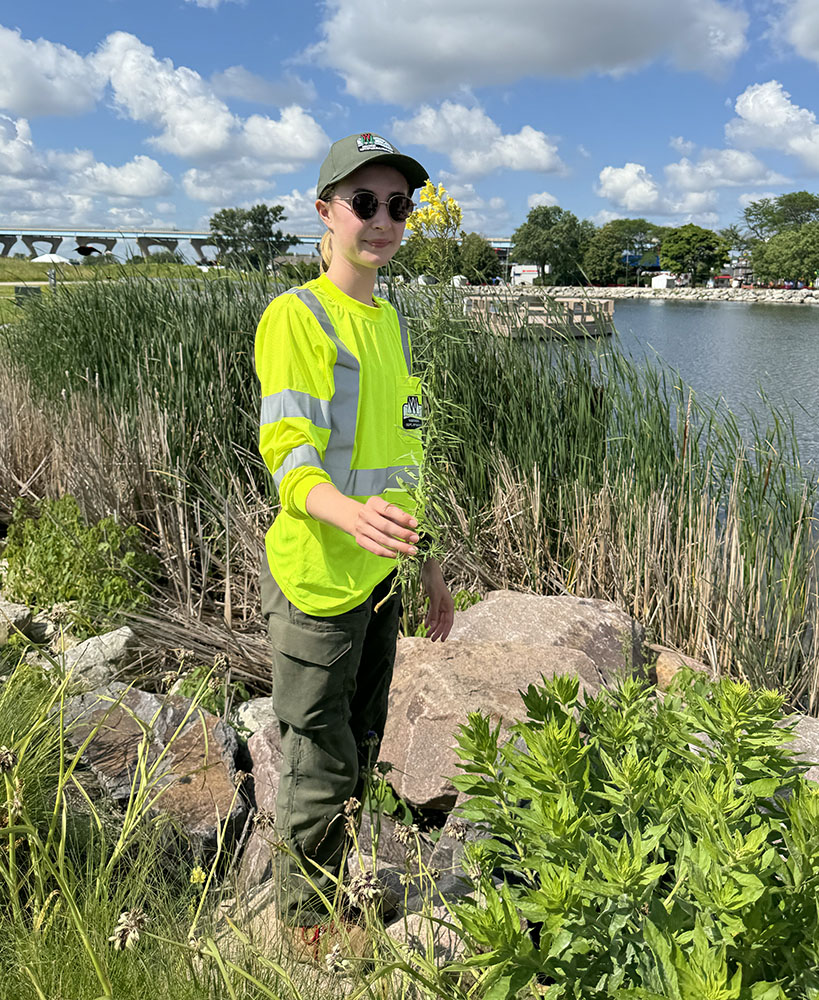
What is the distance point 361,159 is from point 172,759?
1.86m

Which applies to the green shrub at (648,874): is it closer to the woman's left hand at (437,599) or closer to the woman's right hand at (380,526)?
the woman's right hand at (380,526)

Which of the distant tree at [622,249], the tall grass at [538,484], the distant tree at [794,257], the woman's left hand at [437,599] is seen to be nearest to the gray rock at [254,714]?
the tall grass at [538,484]

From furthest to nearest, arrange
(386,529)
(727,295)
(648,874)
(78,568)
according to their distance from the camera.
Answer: (727,295) → (78,568) → (386,529) → (648,874)

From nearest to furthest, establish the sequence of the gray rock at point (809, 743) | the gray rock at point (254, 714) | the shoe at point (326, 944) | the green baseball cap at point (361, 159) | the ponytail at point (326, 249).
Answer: the shoe at point (326, 944), the green baseball cap at point (361, 159), the ponytail at point (326, 249), the gray rock at point (809, 743), the gray rock at point (254, 714)

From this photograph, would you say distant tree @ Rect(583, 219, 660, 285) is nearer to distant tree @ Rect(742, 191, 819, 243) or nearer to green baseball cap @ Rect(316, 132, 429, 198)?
distant tree @ Rect(742, 191, 819, 243)

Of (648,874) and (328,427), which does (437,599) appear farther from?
(648,874)

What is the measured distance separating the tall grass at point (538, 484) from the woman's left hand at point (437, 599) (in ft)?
4.09

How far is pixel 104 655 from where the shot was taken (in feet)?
10.3

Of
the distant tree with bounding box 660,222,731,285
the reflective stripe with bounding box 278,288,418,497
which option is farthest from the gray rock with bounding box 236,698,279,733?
the distant tree with bounding box 660,222,731,285

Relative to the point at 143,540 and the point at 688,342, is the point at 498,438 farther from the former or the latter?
the point at 688,342

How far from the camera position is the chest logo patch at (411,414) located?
1639mm

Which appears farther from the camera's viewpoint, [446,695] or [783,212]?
[783,212]

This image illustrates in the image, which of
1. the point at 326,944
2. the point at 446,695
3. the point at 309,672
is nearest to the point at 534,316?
the point at 446,695

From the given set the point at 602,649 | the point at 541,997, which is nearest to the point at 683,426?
the point at 602,649
